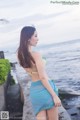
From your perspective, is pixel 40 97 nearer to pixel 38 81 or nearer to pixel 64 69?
pixel 38 81

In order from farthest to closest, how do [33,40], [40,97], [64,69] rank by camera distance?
1. [64,69]
2. [33,40]
3. [40,97]

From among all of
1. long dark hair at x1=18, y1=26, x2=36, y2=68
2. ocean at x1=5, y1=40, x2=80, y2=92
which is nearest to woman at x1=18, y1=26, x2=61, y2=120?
long dark hair at x1=18, y1=26, x2=36, y2=68

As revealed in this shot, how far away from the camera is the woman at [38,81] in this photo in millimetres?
3252

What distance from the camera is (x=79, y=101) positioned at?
9203 millimetres

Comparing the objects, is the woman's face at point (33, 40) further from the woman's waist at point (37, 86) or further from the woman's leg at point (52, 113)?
the woman's leg at point (52, 113)

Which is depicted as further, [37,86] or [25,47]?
[25,47]

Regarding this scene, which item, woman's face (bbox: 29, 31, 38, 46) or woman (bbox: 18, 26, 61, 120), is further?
woman's face (bbox: 29, 31, 38, 46)

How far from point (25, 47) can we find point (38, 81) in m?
0.33

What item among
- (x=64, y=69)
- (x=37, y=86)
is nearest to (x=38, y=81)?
(x=37, y=86)

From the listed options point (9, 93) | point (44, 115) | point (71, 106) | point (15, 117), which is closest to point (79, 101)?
point (71, 106)

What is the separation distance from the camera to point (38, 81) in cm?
330

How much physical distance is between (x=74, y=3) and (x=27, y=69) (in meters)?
2.80

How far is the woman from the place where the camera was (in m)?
3.25

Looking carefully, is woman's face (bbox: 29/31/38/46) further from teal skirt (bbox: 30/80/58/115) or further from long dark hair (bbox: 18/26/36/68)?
teal skirt (bbox: 30/80/58/115)
